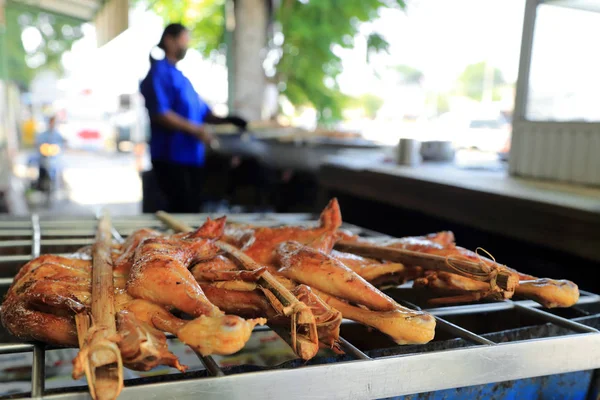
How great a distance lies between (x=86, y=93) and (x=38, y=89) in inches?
179

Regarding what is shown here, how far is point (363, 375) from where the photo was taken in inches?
46.6

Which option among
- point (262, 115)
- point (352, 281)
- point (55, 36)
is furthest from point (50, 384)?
point (55, 36)

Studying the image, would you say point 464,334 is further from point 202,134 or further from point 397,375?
point 202,134

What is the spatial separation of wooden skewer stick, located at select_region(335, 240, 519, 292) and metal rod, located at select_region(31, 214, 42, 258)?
1.23m

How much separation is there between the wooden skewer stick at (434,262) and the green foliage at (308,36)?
689 centimetres

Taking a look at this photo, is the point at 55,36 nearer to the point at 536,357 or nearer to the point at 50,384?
the point at 50,384

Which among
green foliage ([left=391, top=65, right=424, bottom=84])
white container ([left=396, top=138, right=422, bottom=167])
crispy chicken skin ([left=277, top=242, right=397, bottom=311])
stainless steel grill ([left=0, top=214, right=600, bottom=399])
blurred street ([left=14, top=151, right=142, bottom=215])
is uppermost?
green foliage ([left=391, top=65, right=424, bottom=84])

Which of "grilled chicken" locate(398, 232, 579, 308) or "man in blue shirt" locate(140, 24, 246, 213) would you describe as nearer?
"grilled chicken" locate(398, 232, 579, 308)

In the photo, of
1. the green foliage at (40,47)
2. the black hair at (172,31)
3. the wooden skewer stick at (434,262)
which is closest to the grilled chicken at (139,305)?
the wooden skewer stick at (434,262)

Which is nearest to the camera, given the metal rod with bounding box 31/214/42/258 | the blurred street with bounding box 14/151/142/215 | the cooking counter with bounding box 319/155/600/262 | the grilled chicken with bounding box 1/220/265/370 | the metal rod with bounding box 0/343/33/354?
the grilled chicken with bounding box 1/220/265/370

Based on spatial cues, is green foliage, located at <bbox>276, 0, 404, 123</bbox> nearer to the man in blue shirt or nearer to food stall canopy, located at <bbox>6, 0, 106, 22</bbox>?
food stall canopy, located at <bbox>6, 0, 106, 22</bbox>

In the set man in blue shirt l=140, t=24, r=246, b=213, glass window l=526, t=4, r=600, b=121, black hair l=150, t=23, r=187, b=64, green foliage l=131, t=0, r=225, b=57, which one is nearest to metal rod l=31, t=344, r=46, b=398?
glass window l=526, t=4, r=600, b=121

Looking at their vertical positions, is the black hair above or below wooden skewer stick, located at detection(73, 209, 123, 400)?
above

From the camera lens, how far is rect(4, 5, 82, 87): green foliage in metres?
15.3
